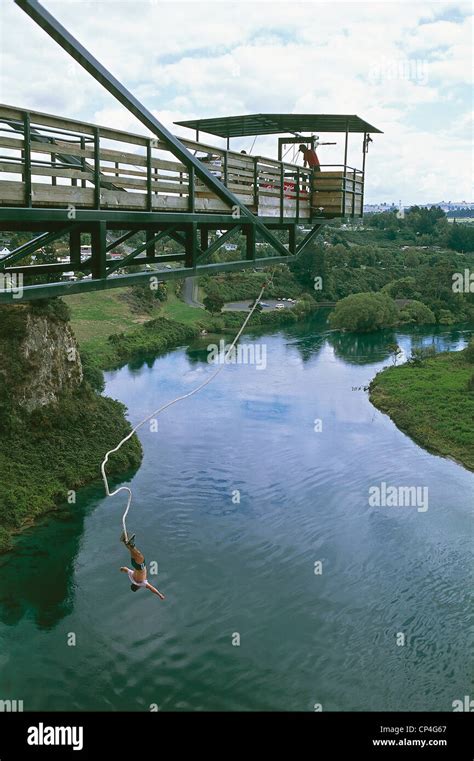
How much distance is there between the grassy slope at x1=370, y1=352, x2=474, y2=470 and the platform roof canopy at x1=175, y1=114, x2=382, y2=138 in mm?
25701

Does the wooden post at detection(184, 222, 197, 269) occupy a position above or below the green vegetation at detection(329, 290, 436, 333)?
above

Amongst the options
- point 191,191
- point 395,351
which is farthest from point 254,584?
point 395,351

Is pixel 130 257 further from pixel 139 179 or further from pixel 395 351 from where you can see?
pixel 395 351

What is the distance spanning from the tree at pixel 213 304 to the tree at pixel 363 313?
13.5 meters

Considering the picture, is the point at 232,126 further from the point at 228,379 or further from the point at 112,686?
the point at 228,379

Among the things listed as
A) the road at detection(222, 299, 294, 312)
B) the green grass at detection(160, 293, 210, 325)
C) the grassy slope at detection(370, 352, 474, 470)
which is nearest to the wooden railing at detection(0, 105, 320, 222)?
the grassy slope at detection(370, 352, 474, 470)

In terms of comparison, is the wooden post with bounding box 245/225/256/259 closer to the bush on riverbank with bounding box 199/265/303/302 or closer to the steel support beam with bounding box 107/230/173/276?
the steel support beam with bounding box 107/230/173/276

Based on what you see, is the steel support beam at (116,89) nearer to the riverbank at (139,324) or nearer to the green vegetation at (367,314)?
the riverbank at (139,324)

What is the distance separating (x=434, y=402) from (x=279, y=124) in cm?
3452

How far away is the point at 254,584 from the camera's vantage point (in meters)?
26.7

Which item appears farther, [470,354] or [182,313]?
[182,313]

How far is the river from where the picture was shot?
21.6 meters

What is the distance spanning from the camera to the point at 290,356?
6644 centimetres
